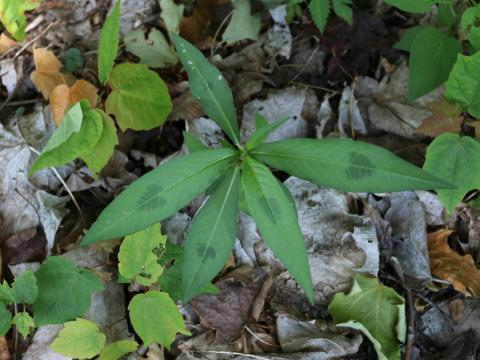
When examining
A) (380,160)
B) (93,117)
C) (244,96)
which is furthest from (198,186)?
(244,96)

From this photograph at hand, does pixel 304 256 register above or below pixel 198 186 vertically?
below

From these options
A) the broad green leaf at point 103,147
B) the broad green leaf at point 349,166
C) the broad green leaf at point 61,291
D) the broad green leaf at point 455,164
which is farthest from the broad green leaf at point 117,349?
the broad green leaf at point 455,164

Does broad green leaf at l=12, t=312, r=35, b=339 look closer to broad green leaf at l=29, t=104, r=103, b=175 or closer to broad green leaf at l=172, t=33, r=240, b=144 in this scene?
broad green leaf at l=29, t=104, r=103, b=175

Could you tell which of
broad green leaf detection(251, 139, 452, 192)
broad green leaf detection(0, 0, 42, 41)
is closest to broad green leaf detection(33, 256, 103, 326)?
broad green leaf detection(251, 139, 452, 192)

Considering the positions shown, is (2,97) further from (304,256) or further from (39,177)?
(304,256)

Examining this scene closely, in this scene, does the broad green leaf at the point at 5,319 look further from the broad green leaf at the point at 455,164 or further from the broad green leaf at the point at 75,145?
the broad green leaf at the point at 455,164

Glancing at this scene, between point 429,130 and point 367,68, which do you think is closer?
point 429,130
